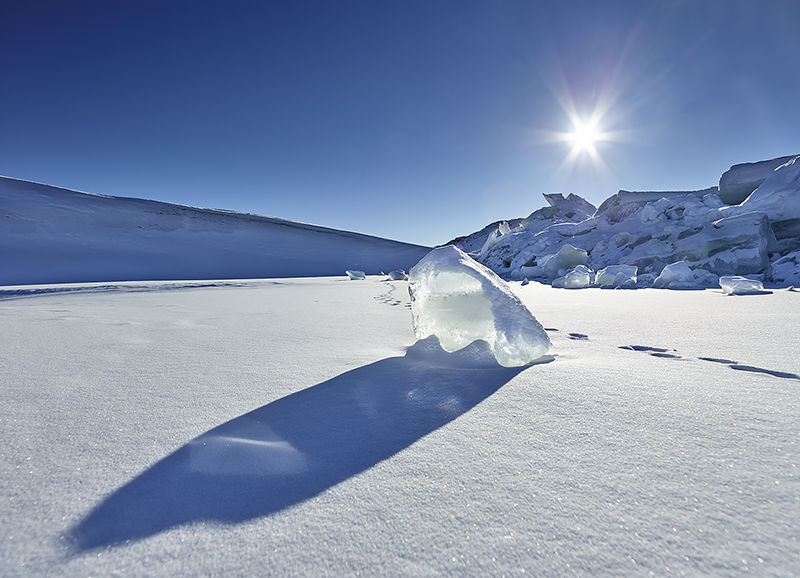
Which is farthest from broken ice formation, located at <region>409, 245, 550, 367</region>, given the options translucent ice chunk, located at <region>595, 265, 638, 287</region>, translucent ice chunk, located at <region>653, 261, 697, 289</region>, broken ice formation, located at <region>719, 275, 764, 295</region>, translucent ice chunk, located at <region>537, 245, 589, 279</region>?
translucent ice chunk, located at <region>537, 245, 589, 279</region>

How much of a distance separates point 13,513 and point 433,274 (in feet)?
4.29

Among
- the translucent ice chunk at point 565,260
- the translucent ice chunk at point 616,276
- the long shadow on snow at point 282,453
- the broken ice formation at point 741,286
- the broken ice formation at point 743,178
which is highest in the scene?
the broken ice formation at point 743,178

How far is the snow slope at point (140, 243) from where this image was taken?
12.5 meters

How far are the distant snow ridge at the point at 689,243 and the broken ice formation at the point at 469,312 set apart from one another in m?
5.24

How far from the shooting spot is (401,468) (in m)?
0.61

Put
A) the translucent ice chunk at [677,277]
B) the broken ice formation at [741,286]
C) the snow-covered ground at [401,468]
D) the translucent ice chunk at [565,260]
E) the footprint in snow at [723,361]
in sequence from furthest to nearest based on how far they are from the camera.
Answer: the translucent ice chunk at [565,260] → the translucent ice chunk at [677,277] → the broken ice formation at [741,286] → the footprint in snow at [723,361] → the snow-covered ground at [401,468]

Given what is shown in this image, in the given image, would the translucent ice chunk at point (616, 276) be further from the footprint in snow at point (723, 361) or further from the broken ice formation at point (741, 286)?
the footprint in snow at point (723, 361)

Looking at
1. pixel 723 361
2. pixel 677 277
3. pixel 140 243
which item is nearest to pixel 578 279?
pixel 677 277

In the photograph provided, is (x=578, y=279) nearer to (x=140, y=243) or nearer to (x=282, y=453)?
(x=282, y=453)

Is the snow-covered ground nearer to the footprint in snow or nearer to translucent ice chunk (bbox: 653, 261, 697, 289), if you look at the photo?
the footprint in snow

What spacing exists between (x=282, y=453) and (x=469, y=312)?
91cm

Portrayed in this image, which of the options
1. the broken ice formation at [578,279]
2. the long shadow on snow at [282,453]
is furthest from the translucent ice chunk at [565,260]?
the long shadow on snow at [282,453]

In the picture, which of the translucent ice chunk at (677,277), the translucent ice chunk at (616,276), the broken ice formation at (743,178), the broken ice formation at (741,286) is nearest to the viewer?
the broken ice formation at (741,286)

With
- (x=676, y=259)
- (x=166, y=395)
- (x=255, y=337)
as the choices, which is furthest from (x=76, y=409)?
(x=676, y=259)
